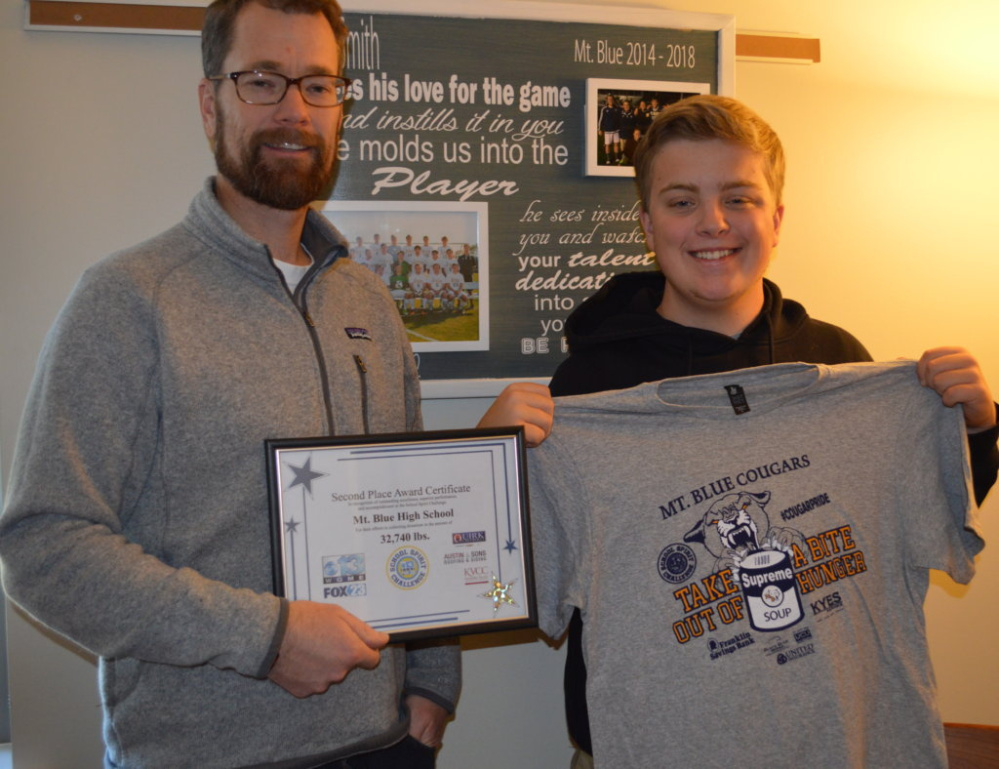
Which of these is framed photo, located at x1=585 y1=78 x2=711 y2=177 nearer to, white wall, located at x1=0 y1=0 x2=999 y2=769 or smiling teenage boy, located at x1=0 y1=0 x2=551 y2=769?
white wall, located at x1=0 y1=0 x2=999 y2=769

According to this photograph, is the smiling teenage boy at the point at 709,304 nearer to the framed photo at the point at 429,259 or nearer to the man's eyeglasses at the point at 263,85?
the framed photo at the point at 429,259

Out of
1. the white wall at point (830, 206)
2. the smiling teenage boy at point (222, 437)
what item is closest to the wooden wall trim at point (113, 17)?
the white wall at point (830, 206)

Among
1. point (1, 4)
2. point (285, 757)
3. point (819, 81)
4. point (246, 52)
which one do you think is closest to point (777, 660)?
point (285, 757)

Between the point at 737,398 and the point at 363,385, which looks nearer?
the point at 363,385

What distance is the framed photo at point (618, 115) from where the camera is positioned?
2.07 metres

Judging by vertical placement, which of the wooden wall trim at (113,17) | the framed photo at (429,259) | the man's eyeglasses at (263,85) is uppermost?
the wooden wall trim at (113,17)

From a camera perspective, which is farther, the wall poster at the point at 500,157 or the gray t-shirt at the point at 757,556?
the wall poster at the point at 500,157

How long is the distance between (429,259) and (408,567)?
925 mm

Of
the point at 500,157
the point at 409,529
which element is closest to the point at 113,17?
the point at 500,157

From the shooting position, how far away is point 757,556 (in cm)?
143

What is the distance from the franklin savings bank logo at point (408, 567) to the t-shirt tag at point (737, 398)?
62 centimetres

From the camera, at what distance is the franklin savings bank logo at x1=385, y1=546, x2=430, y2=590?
1.29 m

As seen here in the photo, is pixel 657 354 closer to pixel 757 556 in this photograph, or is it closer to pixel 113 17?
pixel 757 556

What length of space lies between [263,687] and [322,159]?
820 mm
